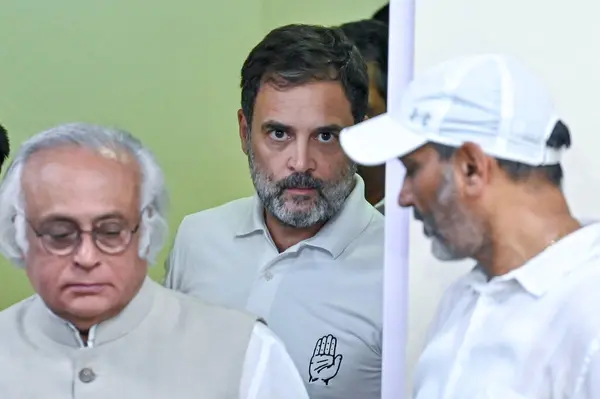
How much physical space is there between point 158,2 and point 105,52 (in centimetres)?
10

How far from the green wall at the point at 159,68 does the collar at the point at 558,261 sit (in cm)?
40

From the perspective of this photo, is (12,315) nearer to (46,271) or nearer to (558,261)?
(46,271)

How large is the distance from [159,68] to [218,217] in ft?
0.68

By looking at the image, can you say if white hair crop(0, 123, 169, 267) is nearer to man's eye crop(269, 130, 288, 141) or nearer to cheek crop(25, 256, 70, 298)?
cheek crop(25, 256, 70, 298)

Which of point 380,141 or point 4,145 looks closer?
point 380,141

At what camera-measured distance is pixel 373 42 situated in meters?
0.91

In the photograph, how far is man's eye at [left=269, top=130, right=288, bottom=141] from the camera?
89 centimetres

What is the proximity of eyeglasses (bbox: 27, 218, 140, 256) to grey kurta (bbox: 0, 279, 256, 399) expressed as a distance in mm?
71

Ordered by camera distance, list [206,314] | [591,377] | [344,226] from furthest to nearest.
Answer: [344,226] < [206,314] < [591,377]

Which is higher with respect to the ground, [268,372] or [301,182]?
[301,182]

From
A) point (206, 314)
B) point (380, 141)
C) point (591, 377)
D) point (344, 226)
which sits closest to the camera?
point (591, 377)

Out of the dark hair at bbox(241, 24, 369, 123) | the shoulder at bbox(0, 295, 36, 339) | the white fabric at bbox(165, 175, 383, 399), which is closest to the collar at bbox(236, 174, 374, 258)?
the white fabric at bbox(165, 175, 383, 399)

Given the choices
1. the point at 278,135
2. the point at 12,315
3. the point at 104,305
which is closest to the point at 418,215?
the point at 278,135

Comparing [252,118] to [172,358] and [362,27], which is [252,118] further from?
[172,358]
